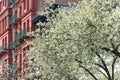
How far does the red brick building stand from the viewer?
6142cm

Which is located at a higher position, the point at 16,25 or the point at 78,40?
the point at 16,25

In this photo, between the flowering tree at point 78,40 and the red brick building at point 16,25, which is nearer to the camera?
the flowering tree at point 78,40

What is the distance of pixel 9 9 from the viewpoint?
74.1 meters

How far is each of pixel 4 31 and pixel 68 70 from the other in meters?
55.1

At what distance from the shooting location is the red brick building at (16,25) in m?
61.4

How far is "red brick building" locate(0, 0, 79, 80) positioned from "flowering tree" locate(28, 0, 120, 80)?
32752 mm

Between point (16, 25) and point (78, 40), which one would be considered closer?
point (78, 40)

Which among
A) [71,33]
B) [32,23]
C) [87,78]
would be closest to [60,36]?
[71,33]

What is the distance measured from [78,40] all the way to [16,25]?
164 ft

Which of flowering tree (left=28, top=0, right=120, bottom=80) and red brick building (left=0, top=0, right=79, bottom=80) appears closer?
flowering tree (left=28, top=0, right=120, bottom=80)

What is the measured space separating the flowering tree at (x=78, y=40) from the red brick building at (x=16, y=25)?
107 feet

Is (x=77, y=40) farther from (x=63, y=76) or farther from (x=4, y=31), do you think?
(x=4, y=31)

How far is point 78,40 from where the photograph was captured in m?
20.6

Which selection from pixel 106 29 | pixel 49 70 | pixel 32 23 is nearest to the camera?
pixel 106 29
